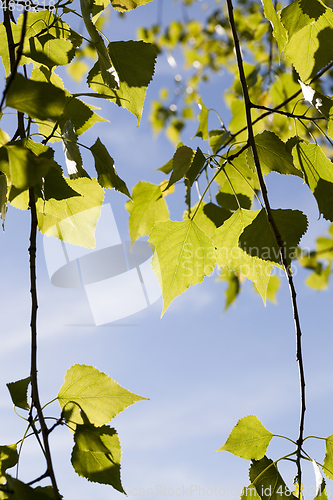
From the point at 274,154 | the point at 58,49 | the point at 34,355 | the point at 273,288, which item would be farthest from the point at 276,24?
the point at 273,288

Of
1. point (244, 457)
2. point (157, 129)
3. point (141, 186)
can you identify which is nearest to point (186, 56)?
point (157, 129)

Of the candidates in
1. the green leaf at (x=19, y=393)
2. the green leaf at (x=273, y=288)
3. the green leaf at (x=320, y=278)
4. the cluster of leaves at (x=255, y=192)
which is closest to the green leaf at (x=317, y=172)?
the cluster of leaves at (x=255, y=192)

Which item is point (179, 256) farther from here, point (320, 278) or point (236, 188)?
point (320, 278)

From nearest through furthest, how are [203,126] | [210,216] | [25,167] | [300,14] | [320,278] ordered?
[25,167]
[300,14]
[210,216]
[203,126]
[320,278]

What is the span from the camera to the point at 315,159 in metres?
0.50

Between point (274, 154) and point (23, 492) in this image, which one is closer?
point (23, 492)

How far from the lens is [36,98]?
27 cm

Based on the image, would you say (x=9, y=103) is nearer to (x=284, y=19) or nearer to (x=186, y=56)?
(x=284, y=19)

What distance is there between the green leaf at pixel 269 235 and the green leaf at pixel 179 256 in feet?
0.20

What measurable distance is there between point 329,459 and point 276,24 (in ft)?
1.78

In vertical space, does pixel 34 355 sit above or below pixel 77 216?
below

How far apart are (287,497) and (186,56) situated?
2.45m

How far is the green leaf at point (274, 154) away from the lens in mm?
484

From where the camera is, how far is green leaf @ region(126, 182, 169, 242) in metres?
0.68
